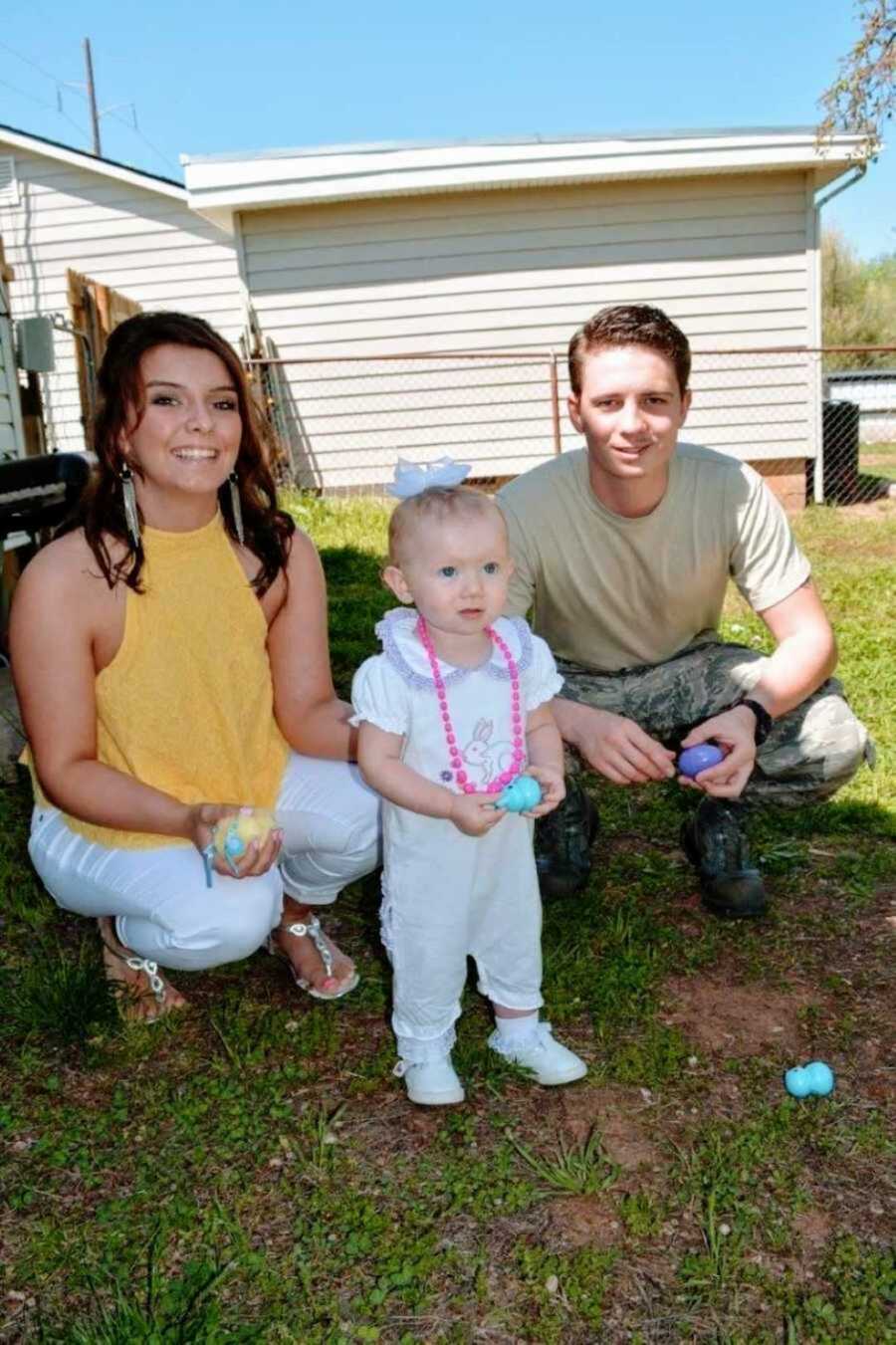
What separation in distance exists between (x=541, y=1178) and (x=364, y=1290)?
39cm

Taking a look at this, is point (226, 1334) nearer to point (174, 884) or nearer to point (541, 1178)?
point (541, 1178)

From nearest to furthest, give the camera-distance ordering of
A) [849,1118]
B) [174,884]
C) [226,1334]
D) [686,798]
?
[226,1334]
[849,1118]
[174,884]
[686,798]

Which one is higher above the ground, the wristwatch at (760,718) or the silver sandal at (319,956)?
the wristwatch at (760,718)

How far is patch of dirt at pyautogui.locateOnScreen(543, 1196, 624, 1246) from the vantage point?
1927 millimetres

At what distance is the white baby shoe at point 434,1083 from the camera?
226 cm

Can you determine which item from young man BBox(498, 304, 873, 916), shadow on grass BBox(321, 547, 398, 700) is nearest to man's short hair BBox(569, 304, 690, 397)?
young man BBox(498, 304, 873, 916)

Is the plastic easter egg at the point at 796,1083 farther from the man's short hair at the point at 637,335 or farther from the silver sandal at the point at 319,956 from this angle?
the man's short hair at the point at 637,335

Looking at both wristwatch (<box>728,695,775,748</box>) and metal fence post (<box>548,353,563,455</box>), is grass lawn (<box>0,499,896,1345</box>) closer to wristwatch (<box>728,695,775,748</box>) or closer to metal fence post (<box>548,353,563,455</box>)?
wristwatch (<box>728,695,775,748</box>)

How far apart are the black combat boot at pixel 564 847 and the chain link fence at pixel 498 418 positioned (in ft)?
26.1

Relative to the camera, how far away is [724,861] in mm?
3037

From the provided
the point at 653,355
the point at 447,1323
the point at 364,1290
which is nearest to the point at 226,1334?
the point at 364,1290

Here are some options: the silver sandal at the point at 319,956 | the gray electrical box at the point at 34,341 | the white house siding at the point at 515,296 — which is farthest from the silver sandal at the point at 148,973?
the white house siding at the point at 515,296

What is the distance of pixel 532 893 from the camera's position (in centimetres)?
227

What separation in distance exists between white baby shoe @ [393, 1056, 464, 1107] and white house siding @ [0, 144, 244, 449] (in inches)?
426
